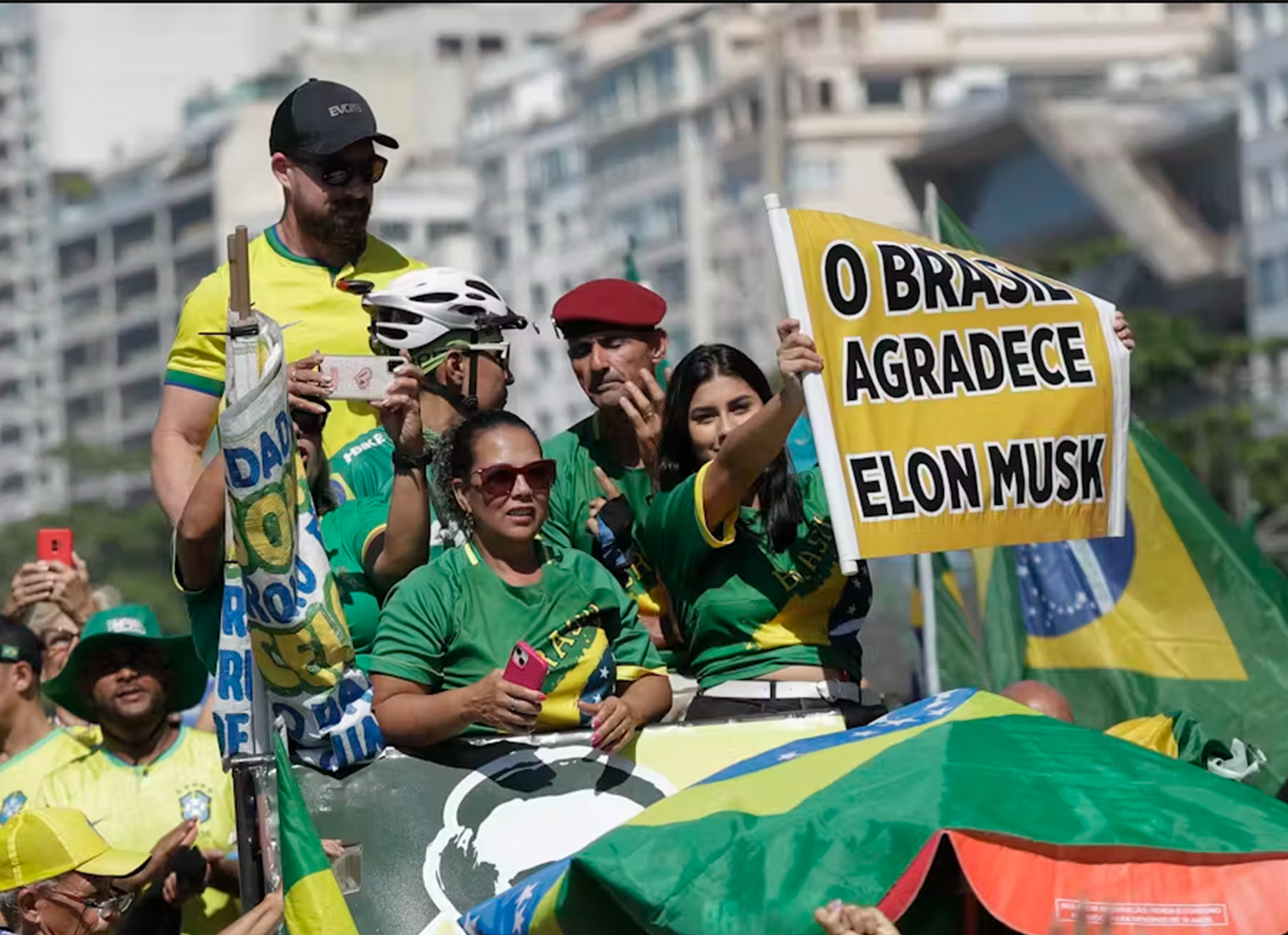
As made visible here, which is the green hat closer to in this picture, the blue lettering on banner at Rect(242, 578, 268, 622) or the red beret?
the red beret

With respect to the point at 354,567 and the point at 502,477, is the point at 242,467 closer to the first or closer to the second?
the point at 502,477

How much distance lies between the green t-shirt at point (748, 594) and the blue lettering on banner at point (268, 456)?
1301mm

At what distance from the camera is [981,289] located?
840 cm

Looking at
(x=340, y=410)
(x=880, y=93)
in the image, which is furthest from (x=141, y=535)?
(x=340, y=410)

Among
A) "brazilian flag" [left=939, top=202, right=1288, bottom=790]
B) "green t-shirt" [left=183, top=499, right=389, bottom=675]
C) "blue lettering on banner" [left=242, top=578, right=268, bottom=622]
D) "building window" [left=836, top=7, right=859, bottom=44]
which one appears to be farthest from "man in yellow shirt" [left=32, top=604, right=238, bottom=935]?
"building window" [left=836, top=7, right=859, bottom=44]

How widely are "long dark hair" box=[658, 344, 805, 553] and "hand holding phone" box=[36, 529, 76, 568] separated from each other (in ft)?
10.1

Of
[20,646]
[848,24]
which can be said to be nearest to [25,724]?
[20,646]

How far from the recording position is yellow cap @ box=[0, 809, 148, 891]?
750 cm

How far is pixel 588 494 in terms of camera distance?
858 cm

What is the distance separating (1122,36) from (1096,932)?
365 feet

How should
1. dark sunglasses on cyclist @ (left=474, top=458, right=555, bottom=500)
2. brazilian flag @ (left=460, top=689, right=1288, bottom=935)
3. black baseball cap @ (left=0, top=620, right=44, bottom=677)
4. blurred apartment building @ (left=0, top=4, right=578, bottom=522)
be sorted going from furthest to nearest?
blurred apartment building @ (left=0, top=4, right=578, bottom=522) → black baseball cap @ (left=0, top=620, right=44, bottom=677) → dark sunglasses on cyclist @ (left=474, top=458, right=555, bottom=500) → brazilian flag @ (left=460, top=689, right=1288, bottom=935)

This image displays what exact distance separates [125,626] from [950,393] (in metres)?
2.72

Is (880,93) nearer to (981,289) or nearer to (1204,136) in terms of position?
(1204,136)

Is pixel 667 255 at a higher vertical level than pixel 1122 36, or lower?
lower
